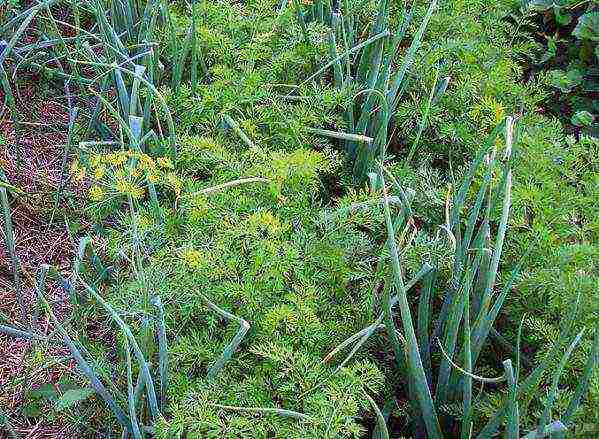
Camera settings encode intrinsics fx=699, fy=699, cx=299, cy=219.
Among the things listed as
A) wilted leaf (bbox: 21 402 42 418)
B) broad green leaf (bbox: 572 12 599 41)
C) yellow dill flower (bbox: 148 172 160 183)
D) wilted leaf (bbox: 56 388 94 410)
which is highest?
broad green leaf (bbox: 572 12 599 41)

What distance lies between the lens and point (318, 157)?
1.81 metres

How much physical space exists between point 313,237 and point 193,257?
30 cm

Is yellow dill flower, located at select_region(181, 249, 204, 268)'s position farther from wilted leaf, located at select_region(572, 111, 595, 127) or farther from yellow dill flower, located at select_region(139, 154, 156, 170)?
wilted leaf, located at select_region(572, 111, 595, 127)

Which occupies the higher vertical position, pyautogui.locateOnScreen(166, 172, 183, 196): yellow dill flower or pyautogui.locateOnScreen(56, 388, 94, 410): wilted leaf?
pyautogui.locateOnScreen(166, 172, 183, 196): yellow dill flower

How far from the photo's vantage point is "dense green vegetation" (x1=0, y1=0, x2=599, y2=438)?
4.69 feet

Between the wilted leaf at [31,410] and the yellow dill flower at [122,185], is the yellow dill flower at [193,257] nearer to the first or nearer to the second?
the yellow dill flower at [122,185]

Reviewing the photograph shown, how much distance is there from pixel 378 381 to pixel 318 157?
2.02 ft

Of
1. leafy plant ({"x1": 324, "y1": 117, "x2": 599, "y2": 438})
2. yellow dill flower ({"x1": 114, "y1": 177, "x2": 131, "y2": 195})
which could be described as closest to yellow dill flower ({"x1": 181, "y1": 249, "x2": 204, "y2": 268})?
yellow dill flower ({"x1": 114, "y1": 177, "x2": 131, "y2": 195})

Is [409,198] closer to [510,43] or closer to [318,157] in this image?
[318,157]

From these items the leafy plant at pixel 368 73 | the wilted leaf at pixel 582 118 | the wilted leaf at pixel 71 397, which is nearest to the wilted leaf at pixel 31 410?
the wilted leaf at pixel 71 397

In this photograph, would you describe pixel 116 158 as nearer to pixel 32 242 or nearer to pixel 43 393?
pixel 43 393

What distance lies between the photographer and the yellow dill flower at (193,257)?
152 cm

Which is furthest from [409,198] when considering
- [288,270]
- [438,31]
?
[438,31]

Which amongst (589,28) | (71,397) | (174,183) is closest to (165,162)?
(174,183)
